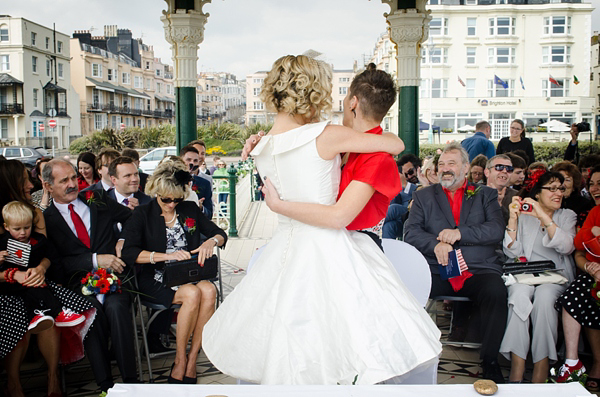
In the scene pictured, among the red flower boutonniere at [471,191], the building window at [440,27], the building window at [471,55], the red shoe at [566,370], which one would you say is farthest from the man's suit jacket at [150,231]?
the building window at [471,55]

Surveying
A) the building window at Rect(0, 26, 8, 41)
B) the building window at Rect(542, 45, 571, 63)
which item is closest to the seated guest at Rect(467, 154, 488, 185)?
the building window at Rect(542, 45, 571, 63)

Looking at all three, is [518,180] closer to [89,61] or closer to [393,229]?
[393,229]

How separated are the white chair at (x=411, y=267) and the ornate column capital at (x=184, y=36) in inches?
181

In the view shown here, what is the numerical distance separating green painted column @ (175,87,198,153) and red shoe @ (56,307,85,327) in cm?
352

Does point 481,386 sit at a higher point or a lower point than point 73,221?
lower

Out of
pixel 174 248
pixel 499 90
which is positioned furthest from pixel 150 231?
pixel 499 90

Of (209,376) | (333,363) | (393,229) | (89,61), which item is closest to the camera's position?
(333,363)

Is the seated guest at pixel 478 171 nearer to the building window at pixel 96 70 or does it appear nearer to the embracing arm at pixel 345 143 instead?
the embracing arm at pixel 345 143

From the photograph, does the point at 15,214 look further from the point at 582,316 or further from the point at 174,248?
the point at 582,316

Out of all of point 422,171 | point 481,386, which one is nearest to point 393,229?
point 422,171

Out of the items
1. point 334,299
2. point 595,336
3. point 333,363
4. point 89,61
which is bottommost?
point 595,336

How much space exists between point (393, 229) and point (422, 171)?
95 centimetres

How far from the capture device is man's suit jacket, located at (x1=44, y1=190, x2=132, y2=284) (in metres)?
3.86

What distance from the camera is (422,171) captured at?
6.19m
